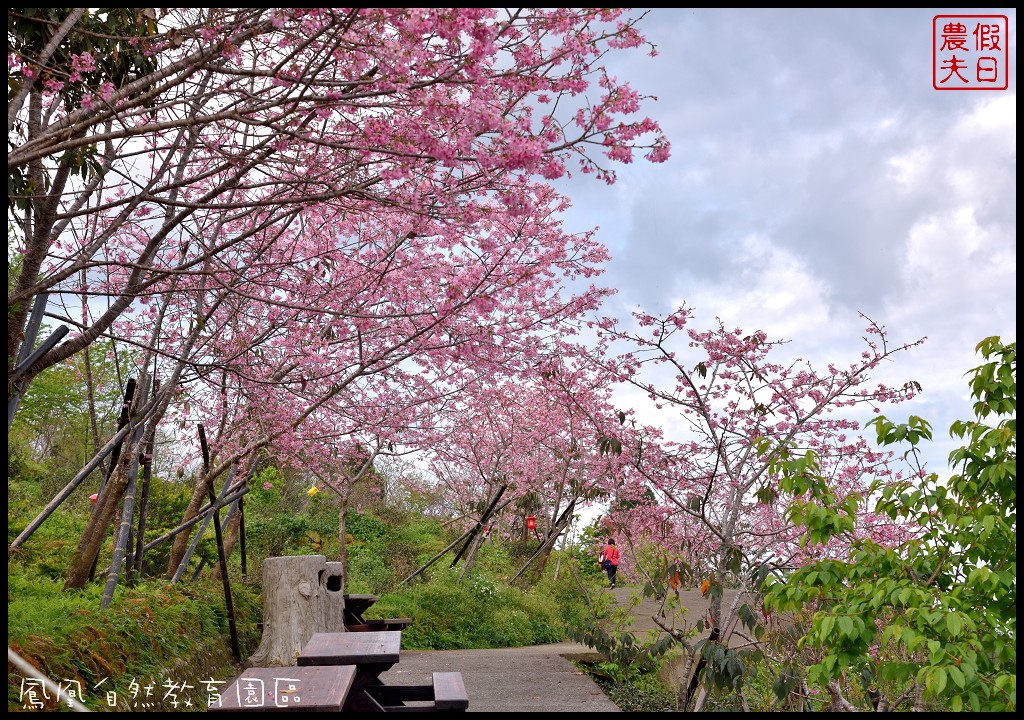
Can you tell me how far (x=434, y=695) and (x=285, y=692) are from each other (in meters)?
1.04

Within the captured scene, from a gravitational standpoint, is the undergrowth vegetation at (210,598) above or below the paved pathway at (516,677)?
above

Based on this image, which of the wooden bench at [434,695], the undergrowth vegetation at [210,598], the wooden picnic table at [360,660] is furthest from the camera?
the undergrowth vegetation at [210,598]

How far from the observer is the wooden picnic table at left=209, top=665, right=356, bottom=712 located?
3463mm

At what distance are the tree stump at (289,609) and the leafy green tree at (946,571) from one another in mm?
4739

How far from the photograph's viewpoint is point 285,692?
361cm

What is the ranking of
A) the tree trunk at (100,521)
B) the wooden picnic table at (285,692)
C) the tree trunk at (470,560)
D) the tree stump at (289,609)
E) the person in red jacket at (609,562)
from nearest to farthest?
the wooden picnic table at (285,692) → the tree trunk at (100,521) → the tree stump at (289,609) → the tree trunk at (470,560) → the person in red jacket at (609,562)

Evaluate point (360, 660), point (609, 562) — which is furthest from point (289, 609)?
point (609, 562)

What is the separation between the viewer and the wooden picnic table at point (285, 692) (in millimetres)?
3463

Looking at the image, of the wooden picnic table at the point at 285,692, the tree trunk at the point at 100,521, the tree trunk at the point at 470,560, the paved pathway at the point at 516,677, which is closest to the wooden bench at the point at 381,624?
the paved pathway at the point at 516,677

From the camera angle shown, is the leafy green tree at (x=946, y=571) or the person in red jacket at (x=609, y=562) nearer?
the leafy green tree at (x=946, y=571)

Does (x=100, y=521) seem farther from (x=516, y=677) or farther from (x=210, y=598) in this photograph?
(x=516, y=677)

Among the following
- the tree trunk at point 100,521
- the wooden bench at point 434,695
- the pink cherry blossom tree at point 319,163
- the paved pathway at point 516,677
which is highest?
the pink cherry blossom tree at point 319,163

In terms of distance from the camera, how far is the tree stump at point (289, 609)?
7863mm

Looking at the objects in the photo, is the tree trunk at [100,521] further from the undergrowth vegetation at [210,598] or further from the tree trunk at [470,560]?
the tree trunk at [470,560]
